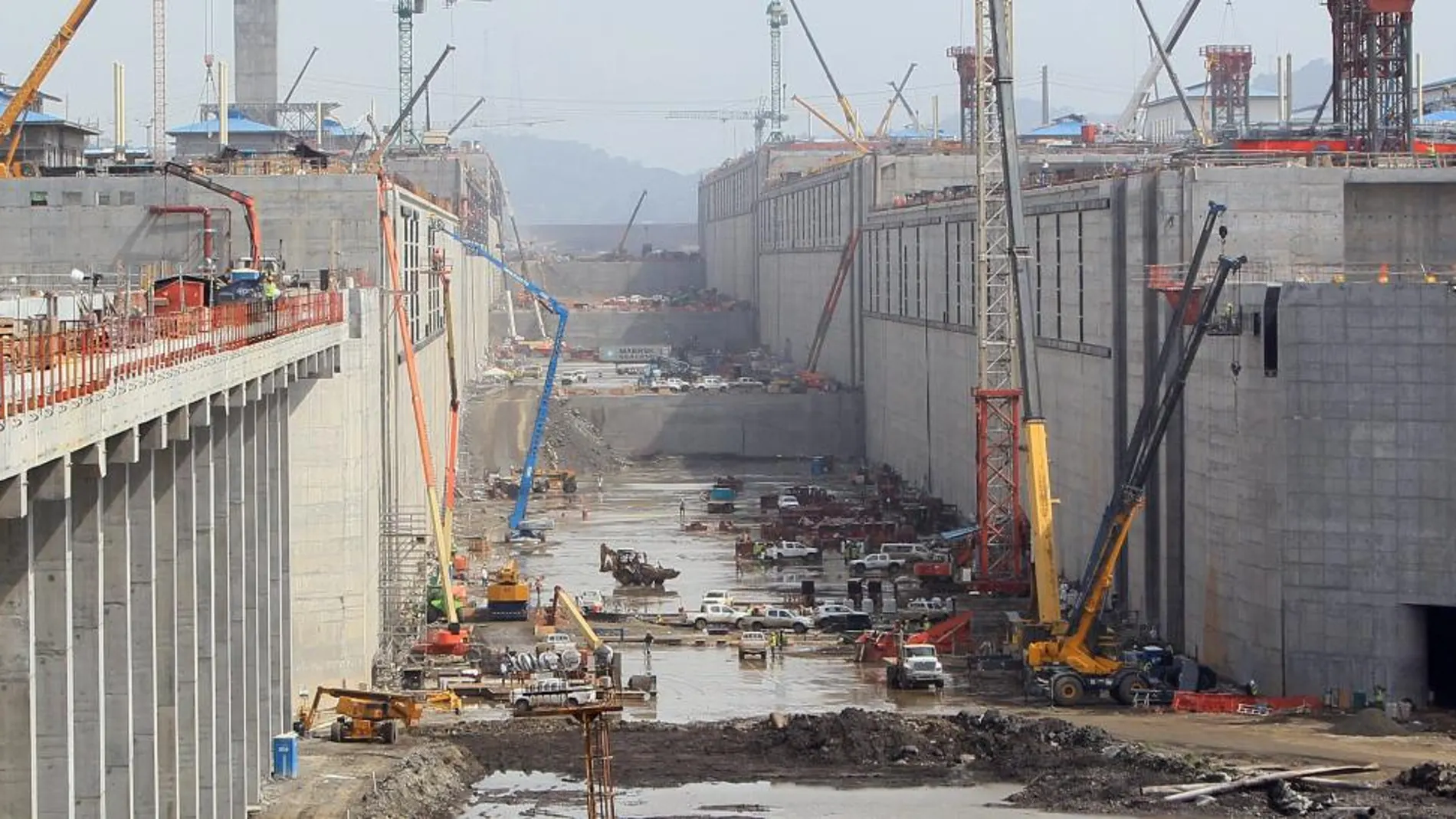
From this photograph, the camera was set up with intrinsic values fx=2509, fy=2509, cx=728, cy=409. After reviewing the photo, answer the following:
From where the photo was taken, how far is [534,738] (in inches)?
2080

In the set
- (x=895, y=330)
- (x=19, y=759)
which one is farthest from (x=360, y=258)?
(x=895, y=330)

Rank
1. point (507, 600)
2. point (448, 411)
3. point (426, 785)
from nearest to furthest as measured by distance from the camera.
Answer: point (426, 785)
point (507, 600)
point (448, 411)

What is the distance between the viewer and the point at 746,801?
47.2 meters

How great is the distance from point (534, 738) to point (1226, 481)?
17725 millimetres

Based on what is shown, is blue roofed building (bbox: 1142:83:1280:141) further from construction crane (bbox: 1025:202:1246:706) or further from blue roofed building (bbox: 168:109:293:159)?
construction crane (bbox: 1025:202:1246:706)

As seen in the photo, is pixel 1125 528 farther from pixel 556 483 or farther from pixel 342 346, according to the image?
pixel 556 483

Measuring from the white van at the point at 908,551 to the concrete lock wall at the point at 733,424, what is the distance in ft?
123

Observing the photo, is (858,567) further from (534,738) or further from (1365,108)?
(534,738)

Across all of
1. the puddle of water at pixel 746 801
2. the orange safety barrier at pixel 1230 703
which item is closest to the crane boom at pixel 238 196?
the puddle of water at pixel 746 801

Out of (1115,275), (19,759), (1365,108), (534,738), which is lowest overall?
(534,738)

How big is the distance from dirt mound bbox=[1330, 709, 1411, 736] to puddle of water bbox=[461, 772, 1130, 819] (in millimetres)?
8567

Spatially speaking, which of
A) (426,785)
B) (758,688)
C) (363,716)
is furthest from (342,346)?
(758,688)

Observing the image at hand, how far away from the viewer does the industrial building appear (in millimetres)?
55219

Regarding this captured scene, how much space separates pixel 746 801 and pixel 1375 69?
3689 centimetres
